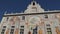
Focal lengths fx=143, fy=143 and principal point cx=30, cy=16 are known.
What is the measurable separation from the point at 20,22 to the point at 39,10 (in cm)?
227

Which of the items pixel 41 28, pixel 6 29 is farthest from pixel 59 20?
pixel 6 29

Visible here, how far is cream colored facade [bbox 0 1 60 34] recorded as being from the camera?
13.4 metres

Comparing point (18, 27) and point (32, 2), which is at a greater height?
point (32, 2)

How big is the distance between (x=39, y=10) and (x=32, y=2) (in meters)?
1.25

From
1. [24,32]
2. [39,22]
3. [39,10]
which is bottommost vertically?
[24,32]

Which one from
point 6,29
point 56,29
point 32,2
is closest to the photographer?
point 56,29

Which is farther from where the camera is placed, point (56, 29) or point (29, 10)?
point (29, 10)

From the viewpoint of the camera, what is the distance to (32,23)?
45.4 feet

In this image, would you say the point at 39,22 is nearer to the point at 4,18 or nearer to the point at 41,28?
the point at 41,28

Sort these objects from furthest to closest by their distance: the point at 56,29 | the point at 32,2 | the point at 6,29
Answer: the point at 32,2
the point at 6,29
the point at 56,29

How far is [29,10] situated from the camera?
14594mm

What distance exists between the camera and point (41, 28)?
530 inches

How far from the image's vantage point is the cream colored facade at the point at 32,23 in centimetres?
1341

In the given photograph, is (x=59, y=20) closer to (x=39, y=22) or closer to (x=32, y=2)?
(x=39, y=22)
